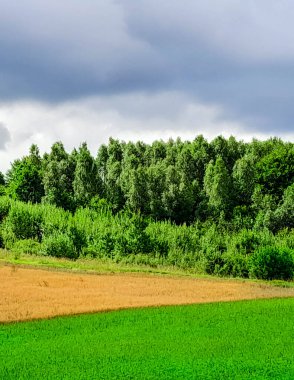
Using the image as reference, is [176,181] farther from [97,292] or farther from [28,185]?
[97,292]

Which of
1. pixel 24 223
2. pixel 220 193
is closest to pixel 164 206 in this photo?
pixel 220 193

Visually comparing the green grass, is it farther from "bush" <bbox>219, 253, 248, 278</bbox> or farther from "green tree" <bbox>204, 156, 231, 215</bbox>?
"green tree" <bbox>204, 156, 231, 215</bbox>

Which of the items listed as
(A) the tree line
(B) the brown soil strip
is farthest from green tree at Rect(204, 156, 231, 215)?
(B) the brown soil strip

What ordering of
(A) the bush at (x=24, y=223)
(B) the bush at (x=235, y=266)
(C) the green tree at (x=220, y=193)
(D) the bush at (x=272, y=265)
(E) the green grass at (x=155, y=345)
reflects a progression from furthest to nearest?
(C) the green tree at (x=220, y=193)
(A) the bush at (x=24, y=223)
(B) the bush at (x=235, y=266)
(D) the bush at (x=272, y=265)
(E) the green grass at (x=155, y=345)

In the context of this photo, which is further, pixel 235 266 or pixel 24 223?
pixel 24 223

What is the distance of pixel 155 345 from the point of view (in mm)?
19609

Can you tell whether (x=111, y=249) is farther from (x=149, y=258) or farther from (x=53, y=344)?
(x=53, y=344)

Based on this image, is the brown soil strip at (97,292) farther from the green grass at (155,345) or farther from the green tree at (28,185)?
the green tree at (28,185)

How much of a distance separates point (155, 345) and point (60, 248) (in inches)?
1379

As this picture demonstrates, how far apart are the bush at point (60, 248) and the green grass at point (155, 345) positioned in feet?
93.4

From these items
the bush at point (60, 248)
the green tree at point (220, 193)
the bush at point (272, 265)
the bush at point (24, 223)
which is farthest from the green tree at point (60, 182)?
the bush at point (272, 265)

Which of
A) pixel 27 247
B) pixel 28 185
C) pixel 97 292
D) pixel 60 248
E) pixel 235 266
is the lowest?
pixel 97 292

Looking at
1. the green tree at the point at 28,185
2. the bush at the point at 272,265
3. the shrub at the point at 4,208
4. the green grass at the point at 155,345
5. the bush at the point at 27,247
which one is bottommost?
the green grass at the point at 155,345

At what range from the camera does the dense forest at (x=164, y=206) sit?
5019cm
